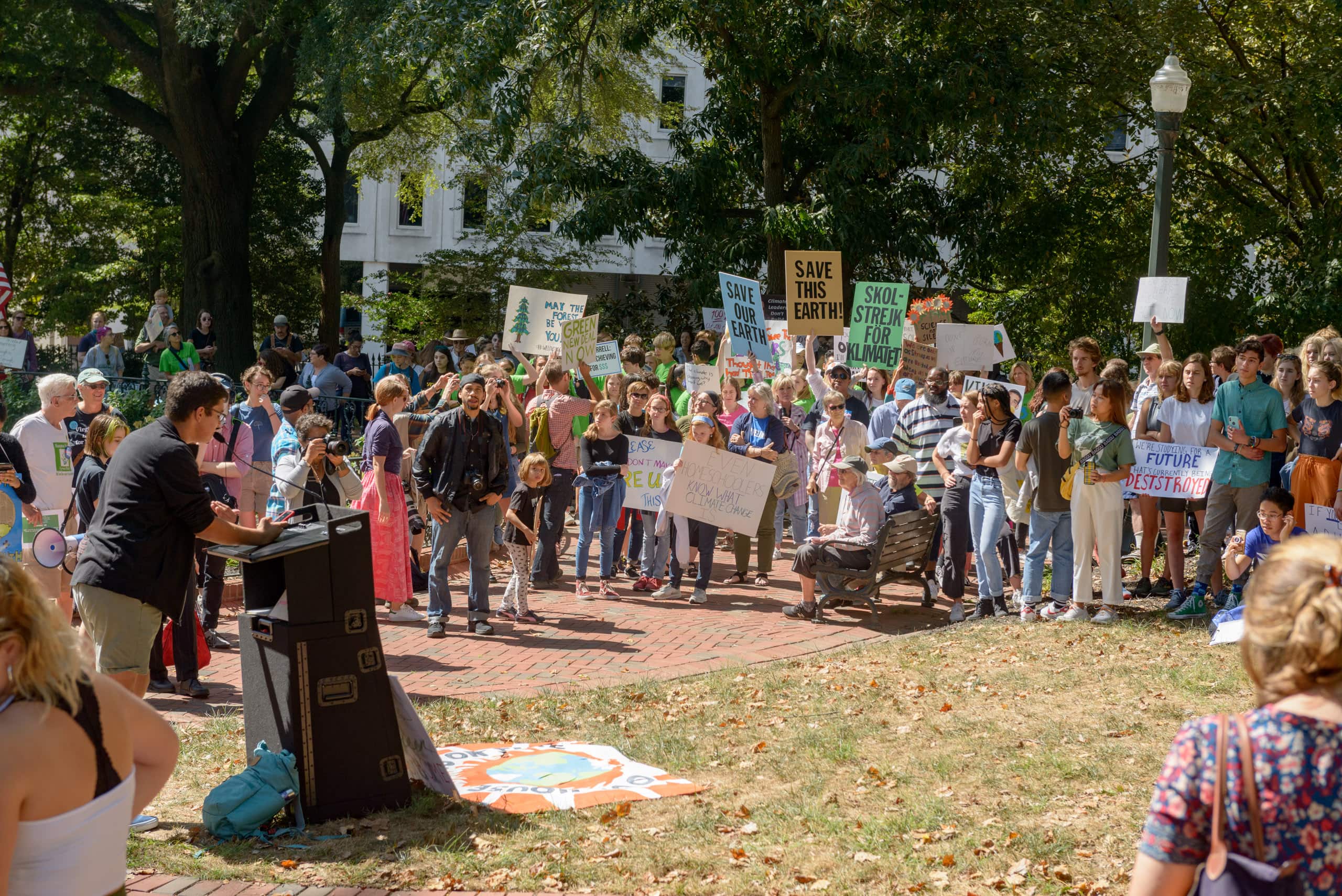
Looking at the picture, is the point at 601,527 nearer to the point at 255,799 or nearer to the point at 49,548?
the point at 49,548

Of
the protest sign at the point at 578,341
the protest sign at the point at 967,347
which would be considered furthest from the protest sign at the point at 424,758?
the protest sign at the point at 967,347

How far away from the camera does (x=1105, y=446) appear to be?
10117mm

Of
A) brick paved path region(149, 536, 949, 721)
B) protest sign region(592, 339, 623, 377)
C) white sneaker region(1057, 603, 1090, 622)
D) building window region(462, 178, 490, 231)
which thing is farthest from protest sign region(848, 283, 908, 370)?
building window region(462, 178, 490, 231)

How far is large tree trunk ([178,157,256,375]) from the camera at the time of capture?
2666cm

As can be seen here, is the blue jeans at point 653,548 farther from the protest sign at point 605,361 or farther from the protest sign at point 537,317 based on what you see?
the protest sign at point 537,317

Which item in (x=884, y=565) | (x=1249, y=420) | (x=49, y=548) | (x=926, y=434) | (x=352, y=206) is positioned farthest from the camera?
(x=352, y=206)

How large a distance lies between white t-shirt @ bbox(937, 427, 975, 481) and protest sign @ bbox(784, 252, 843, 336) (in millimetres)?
3560

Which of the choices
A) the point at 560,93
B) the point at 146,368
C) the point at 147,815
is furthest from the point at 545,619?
the point at 560,93

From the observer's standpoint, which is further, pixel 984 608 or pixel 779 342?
pixel 779 342

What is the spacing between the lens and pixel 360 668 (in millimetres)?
5938

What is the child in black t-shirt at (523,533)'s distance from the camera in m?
10.8

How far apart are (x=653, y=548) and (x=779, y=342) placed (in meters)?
5.17

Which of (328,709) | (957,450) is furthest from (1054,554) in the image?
(328,709)

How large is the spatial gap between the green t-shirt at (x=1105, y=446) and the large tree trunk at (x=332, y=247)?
83.9 ft
